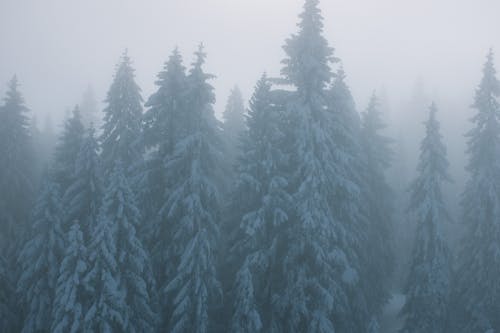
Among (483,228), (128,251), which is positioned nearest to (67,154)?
(128,251)

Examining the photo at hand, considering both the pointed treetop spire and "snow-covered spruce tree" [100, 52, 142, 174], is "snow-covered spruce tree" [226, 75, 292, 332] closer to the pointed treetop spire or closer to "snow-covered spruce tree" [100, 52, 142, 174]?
the pointed treetop spire

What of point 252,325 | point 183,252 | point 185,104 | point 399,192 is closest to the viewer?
point 252,325

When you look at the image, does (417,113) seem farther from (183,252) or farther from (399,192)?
(183,252)

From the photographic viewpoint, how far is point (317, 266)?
22266 millimetres

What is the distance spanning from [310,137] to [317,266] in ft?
21.3

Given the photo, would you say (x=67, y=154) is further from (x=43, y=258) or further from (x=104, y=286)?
(x=104, y=286)

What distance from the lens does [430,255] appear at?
96.2 feet

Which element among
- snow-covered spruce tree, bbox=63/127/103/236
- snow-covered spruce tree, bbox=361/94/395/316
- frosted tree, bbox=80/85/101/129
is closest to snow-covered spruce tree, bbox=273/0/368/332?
snow-covered spruce tree, bbox=361/94/395/316

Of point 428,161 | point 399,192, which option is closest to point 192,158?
point 428,161

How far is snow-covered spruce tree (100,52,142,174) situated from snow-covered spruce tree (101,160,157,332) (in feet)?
31.6

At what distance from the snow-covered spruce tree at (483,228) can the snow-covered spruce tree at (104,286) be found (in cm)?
2214

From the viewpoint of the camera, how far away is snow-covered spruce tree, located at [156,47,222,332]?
2186 centimetres

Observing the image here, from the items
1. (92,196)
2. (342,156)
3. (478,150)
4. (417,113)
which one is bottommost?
(92,196)

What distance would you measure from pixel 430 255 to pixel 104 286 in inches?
813
